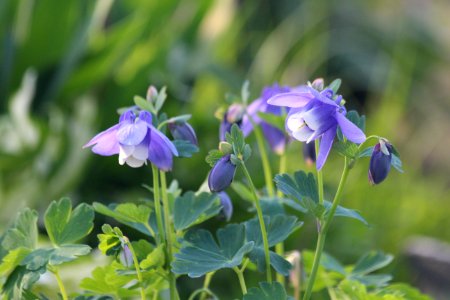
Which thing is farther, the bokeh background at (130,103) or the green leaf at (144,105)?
the bokeh background at (130,103)

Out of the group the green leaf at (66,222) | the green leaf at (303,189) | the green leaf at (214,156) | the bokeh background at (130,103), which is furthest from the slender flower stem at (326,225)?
the bokeh background at (130,103)

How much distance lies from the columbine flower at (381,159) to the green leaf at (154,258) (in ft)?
0.71

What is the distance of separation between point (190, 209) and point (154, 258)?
0.09m

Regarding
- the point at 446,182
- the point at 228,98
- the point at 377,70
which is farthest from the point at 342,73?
the point at 228,98

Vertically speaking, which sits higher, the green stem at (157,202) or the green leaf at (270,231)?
the green stem at (157,202)

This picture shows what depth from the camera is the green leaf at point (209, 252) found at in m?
0.78

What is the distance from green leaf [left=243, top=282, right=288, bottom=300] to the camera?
0.75 m

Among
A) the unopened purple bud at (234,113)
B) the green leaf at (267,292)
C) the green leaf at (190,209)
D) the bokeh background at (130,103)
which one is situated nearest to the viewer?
the green leaf at (267,292)

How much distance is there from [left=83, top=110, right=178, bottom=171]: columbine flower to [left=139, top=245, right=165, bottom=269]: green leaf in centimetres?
8

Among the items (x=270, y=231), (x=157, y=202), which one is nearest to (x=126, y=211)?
(x=157, y=202)

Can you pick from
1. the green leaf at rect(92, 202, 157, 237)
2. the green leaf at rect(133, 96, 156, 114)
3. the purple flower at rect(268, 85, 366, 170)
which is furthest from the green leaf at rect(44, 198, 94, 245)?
the purple flower at rect(268, 85, 366, 170)

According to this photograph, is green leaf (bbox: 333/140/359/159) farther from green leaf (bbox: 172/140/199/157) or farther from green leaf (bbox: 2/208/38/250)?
green leaf (bbox: 2/208/38/250)

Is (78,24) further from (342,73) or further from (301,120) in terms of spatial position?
(342,73)

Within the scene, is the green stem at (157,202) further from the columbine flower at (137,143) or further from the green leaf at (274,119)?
the green leaf at (274,119)
